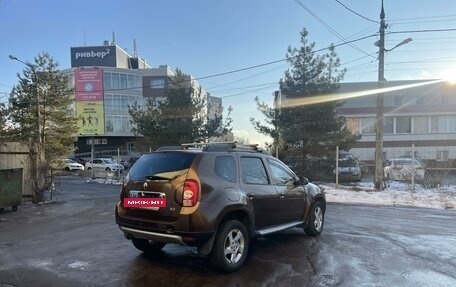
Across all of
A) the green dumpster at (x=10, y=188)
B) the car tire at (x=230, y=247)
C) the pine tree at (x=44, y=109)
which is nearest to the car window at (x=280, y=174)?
the car tire at (x=230, y=247)

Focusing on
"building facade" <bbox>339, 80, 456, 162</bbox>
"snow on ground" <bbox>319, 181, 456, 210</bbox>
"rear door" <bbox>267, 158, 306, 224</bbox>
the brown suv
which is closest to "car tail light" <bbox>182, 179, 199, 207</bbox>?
the brown suv

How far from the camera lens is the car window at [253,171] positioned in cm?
668

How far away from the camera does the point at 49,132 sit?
88.6 feet

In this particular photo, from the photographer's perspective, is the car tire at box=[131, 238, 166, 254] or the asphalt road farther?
the car tire at box=[131, 238, 166, 254]

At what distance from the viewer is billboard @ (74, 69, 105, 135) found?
61.9 metres

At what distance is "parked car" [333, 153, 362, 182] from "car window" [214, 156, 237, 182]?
53.5ft

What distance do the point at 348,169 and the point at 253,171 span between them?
1635cm

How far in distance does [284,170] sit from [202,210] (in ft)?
8.40

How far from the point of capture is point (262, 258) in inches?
267

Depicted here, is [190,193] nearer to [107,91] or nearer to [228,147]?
[228,147]

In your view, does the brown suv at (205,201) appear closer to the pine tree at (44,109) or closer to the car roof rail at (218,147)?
the car roof rail at (218,147)

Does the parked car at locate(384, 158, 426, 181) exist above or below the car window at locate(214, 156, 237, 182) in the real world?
below

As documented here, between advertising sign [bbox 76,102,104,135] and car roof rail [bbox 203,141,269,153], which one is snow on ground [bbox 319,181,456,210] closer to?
car roof rail [bbox 203,141,269,153]

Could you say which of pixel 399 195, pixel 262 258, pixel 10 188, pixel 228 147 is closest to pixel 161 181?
pixel 228 147
